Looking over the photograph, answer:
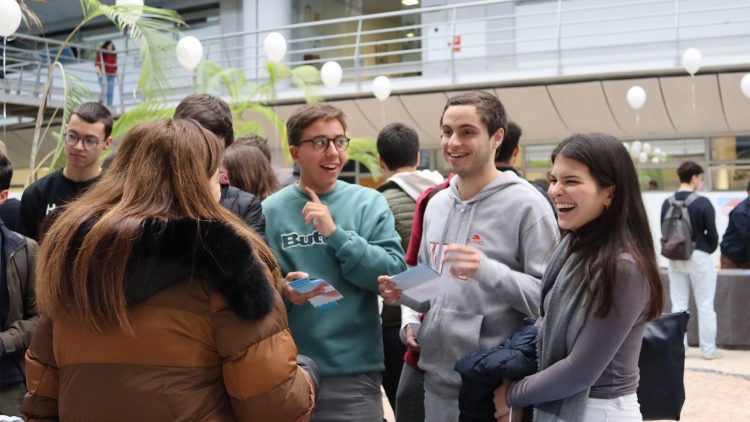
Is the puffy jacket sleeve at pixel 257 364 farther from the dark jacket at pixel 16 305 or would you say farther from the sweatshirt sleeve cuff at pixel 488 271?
the dark jacket at pixel 16 305

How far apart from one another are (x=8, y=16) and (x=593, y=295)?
5553 mm

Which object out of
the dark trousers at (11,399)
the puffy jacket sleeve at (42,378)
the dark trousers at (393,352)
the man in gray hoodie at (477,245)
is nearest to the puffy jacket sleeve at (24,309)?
the dark trousers at (11,399)

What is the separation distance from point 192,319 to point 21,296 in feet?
5.59

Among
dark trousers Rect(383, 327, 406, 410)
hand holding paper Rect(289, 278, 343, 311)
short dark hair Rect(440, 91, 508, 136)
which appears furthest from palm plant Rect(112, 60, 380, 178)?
hand holding paper Rect(289, 278, 343, 311)

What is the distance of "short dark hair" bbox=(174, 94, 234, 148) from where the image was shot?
9.61 ft

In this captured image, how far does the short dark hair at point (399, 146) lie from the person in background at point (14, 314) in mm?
1893

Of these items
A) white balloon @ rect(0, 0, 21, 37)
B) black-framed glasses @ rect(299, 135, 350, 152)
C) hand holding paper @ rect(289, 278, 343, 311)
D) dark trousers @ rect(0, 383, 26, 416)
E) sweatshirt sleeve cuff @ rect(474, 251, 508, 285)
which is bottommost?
dark trousers @ rect(0, 383, 26, 416)

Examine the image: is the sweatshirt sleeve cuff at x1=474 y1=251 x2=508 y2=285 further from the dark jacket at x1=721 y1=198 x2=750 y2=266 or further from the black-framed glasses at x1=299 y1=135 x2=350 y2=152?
the dark jacket at x1=721 y1=198 x2=750 y2=266

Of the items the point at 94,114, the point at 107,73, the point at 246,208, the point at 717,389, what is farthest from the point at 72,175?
the point at 107,73

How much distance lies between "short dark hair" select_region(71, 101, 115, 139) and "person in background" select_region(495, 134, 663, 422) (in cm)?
229

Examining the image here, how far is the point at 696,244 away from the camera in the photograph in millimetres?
8047

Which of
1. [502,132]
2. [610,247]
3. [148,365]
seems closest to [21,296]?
[148,365]

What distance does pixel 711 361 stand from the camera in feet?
26.3

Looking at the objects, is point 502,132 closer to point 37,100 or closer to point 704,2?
point 704,2
